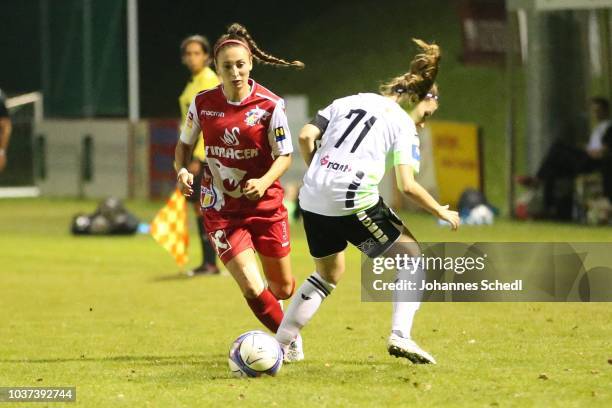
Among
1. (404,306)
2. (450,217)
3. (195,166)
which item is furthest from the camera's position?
(195,166)

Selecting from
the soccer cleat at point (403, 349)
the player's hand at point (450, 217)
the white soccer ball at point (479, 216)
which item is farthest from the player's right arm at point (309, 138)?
the white soccer ball at point (479, 216)

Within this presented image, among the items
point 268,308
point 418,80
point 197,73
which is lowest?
point 268,308

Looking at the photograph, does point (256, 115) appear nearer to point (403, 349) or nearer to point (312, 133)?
point (312, 133)

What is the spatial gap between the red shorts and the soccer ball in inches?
25.1

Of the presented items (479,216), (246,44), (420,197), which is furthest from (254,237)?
(479,216)

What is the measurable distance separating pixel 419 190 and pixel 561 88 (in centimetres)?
1430

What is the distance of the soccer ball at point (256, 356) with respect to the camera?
7.61 metres

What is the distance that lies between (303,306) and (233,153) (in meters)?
0.99

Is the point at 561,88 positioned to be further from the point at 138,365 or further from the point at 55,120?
the point at 138,365

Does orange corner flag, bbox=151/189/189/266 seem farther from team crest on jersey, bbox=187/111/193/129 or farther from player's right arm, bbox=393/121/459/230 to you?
player's right arm, bbox=393/121/459/230

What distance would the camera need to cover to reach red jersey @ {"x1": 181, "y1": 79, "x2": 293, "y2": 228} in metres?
8.05

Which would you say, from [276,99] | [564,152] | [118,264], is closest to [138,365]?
[276,99]

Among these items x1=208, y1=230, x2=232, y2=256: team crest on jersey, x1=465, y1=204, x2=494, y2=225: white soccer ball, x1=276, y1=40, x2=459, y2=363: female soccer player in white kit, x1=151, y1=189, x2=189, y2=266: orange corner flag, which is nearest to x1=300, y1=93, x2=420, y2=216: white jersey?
x1=276, y1=40, x2=459, y2=363: female soccer player in white kit

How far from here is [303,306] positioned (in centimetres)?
787
